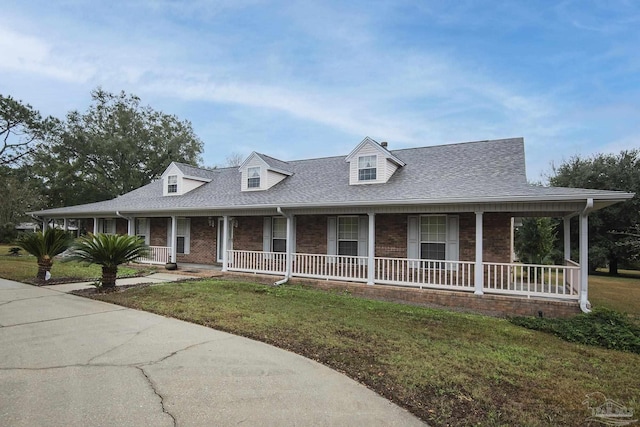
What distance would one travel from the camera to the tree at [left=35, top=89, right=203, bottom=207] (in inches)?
1183

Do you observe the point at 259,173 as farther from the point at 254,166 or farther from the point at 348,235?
the point at 348,235

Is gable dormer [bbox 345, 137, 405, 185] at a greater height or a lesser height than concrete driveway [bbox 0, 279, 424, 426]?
greater

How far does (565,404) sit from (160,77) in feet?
60.2

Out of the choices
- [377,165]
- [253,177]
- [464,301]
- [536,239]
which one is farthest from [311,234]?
[536,239]

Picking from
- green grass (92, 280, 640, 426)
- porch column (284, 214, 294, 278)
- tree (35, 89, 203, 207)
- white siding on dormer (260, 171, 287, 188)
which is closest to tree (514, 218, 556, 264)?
white siding on dormer (260, 171, 287, 188)

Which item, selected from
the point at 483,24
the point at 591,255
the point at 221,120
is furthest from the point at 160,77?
the point at 591,255

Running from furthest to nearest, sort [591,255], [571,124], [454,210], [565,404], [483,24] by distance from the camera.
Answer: [591,255], [571,124], [483,24], [454,210], [565,404]

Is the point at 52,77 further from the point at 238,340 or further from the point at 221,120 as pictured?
A: the point at 238,340

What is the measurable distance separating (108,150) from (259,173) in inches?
845

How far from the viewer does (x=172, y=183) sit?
17750mm

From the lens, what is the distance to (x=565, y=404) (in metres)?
3.74

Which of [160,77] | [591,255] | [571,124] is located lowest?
[591,255]

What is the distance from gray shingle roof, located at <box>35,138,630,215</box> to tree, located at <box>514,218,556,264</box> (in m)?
8.30

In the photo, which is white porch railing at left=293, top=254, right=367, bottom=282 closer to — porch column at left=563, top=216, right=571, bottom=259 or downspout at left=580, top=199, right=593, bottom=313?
downspout at left=580, top=199, right=593, bottom=313
